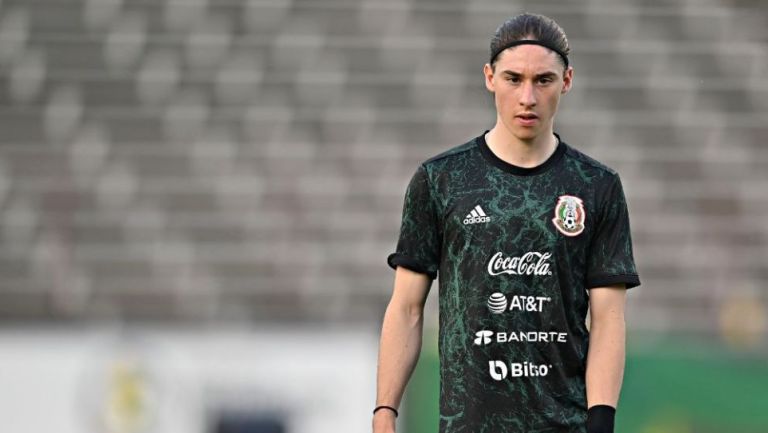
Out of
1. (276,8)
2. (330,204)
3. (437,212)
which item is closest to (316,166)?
(330,204)

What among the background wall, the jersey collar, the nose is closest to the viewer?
the nose

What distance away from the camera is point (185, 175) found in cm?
998

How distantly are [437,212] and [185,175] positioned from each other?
267 inches

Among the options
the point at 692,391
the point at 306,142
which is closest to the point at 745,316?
the point at 692,391

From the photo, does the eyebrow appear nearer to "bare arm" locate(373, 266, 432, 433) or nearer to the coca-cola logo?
the coca-cola logo

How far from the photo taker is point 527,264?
3271 mm

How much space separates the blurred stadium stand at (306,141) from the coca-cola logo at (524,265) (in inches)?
225

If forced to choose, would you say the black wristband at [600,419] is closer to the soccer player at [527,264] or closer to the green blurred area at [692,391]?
the soccer player at [527,264]

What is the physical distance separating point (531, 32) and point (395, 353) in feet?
2.72

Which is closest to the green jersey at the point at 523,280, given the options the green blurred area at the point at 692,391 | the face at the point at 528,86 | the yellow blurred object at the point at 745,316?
the face at the point at 528,86

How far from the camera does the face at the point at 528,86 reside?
3.25m

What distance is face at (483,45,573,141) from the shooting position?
3246mm

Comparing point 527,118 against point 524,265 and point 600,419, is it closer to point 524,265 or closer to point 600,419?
point 524,265

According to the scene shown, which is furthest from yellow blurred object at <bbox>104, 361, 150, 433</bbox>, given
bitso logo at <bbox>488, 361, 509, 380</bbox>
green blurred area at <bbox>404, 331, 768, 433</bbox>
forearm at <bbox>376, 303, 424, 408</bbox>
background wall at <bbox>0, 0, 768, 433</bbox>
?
bitso logo at <bbox>488, 361, 509, 380</bbox>
